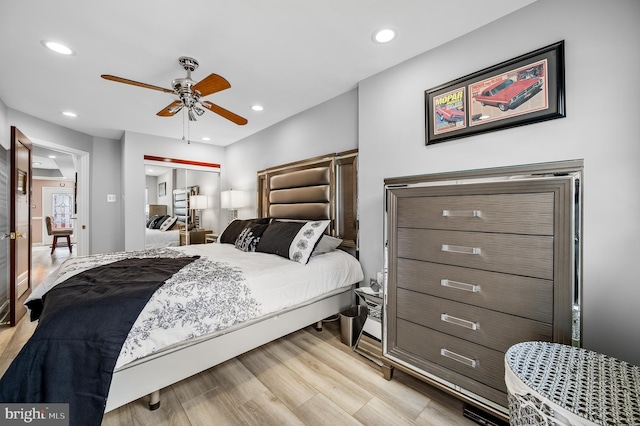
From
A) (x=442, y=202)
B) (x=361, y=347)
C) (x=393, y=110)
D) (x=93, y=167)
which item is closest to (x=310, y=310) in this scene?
(x=361, y=347)

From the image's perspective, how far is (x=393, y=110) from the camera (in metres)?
2.36

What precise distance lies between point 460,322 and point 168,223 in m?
4.67

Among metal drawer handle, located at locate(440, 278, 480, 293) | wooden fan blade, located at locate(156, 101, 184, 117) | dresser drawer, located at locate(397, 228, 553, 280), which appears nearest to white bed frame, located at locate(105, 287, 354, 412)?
dresser drawer, located at locate(397, 228, 553, 280)

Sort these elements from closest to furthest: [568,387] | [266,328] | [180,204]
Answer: [568,387] < [266,328] < [180,204]

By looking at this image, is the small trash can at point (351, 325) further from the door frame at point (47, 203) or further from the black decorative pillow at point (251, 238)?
the door frame at point (47, 203)

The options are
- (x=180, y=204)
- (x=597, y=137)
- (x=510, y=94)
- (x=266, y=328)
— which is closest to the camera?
(x=597, y=137)

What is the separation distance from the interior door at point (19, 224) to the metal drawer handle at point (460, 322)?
13.2 ft

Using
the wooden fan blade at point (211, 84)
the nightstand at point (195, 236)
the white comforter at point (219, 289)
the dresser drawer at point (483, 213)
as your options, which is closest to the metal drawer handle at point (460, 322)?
the dresser drawer at point (483, 213)

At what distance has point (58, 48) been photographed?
6.72 ft

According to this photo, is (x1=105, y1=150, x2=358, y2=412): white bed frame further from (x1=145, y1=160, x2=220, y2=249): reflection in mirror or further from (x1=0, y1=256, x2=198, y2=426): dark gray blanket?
(x1=145, y1=160, x2=220, y2=249): reflection in mirror

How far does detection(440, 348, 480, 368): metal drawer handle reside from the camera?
1.48 meters

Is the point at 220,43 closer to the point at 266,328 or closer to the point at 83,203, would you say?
the point at 266,328

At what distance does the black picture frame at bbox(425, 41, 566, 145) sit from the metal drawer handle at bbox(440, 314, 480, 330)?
1.28 metres

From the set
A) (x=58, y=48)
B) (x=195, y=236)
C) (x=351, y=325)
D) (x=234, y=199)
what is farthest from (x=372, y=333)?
(x=195, y=236)
